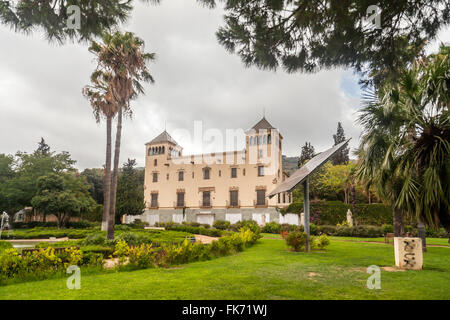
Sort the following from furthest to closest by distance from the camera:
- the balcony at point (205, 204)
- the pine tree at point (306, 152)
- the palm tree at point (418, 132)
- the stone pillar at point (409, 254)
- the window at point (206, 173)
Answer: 1. the pine tree at point (306, 152)
2. the window at point (206, 173)
3. the balcony at point (205, 204)
4. the stone pillar at point (409, 254)
5. the palm tree at point (418, 132)

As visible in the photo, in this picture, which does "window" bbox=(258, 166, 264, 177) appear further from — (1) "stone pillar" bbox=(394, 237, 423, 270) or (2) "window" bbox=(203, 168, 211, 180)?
(1) "stone pillar" bbox=(394, 237, 423, 270)

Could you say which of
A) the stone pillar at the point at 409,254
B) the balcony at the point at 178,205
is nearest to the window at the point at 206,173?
the balcony at the point at 178,205

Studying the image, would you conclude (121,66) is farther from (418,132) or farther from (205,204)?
(205,204)

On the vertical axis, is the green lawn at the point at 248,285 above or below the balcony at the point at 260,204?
below

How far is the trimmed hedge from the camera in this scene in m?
27.0

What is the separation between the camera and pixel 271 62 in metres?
5.48

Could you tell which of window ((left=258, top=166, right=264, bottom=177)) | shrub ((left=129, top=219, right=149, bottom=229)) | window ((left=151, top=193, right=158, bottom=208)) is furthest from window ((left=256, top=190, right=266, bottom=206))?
window ((left=151, top=193, right=158, bottom=208))

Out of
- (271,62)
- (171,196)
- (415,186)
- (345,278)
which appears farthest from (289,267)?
(171,196)

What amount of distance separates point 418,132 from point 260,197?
2667cm

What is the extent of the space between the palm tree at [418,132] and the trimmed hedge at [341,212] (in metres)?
22.9

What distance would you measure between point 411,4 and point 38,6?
614 centimetres

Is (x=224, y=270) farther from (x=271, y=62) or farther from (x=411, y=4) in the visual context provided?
(x=411, y=4)

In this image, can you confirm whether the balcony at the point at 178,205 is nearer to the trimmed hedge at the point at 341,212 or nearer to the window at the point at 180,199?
the window at the point at 180,199

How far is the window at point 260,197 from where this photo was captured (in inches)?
1270
